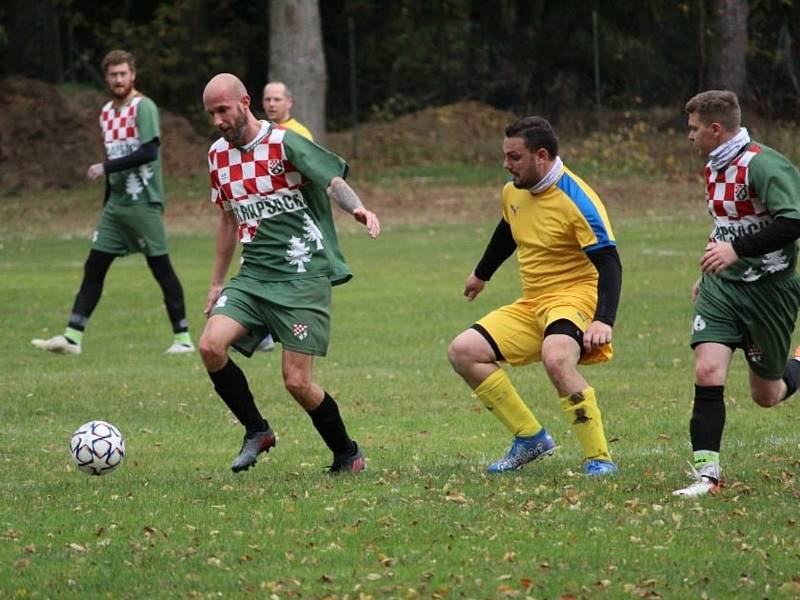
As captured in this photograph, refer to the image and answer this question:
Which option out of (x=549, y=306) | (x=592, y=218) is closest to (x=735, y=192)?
(x=592, y=218)

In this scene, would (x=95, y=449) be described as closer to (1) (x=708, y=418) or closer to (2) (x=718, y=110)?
(1) (x=708, y=418)

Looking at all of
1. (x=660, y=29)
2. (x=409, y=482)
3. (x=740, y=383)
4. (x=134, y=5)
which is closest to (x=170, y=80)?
(x=134, y=5)

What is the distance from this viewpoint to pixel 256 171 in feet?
25.6

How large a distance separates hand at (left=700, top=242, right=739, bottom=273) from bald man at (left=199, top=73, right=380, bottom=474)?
5.74 feet

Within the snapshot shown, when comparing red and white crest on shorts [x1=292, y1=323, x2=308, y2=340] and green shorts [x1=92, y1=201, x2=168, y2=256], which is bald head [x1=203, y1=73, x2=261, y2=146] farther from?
green shorts [x1=92, y1=201, x2=168, y2=256]

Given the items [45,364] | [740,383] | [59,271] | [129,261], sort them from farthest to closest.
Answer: [129,261], [59,271], [45,364], [740,383]

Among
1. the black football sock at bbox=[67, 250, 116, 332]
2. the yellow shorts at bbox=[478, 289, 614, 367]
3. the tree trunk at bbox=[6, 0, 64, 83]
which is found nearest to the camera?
the yellow shorts at bbox=[478, 289, 614, 367]

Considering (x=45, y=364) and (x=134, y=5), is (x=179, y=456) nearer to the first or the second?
(x=45, y=364)

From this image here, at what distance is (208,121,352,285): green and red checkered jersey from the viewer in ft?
25.6

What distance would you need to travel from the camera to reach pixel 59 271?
65.6ft

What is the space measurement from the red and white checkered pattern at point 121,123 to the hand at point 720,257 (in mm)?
7045

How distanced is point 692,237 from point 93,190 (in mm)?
12167

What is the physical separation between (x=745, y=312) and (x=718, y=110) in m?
0.94

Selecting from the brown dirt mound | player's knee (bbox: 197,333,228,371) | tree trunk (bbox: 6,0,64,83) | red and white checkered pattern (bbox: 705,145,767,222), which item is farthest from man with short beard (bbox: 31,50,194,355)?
tree trunk (bbox: 6,0,64,83)
